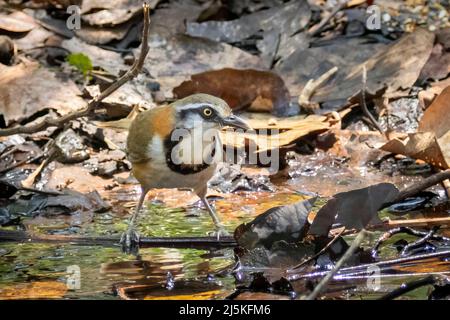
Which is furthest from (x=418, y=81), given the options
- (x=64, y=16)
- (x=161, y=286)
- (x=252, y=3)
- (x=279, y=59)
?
(x=161, y=286)

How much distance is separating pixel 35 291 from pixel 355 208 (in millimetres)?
1674

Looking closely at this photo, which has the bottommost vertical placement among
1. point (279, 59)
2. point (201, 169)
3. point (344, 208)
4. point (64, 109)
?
point (344, 208)

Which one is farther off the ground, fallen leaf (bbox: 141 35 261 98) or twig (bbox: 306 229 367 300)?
fallen leaf (bbox: 141 35 261 98)

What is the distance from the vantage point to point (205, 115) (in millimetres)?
5664

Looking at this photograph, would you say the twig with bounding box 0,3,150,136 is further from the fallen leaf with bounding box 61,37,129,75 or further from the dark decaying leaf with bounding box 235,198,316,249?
the fallen leaf with bounding box 61,37,129,75

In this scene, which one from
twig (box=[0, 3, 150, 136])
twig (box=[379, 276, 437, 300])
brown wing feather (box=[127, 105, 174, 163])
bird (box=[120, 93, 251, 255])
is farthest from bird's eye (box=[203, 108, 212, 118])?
twig (box=[379, 276, 437, 300])

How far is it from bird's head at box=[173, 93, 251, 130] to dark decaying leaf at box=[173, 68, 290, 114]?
91.9 inches

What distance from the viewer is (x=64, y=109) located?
25.8 feet

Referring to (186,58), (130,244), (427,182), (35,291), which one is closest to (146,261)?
(130,244)

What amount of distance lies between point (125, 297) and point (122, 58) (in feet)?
16.3

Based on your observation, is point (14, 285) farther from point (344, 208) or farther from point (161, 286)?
point (344, 208)

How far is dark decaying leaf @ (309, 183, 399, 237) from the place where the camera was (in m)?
4.33

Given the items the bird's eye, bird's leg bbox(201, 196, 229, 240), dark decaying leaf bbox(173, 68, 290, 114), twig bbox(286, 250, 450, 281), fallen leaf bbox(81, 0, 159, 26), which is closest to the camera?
twig bbox(286, 250, 450, 281)

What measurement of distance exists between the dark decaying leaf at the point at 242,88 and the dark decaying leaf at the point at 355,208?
3.62m
